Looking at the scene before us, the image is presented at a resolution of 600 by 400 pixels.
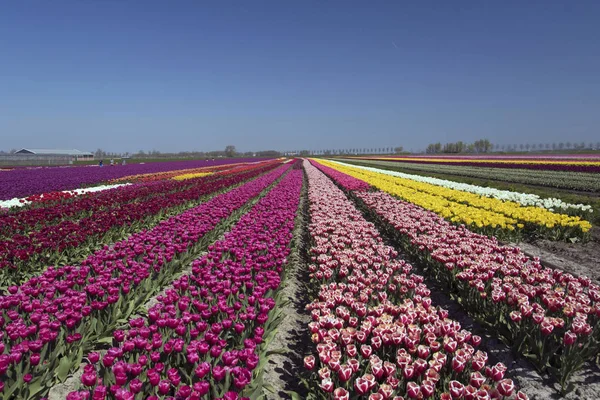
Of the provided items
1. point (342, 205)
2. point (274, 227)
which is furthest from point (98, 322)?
point (342, 205)

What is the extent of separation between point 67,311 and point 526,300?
519cm

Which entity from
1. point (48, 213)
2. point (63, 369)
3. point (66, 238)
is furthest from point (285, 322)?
point (48, 213)

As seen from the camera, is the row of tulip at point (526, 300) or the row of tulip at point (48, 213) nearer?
the row of tulip at point (526, 300)

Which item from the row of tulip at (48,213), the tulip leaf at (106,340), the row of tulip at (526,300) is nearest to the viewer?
the row of tulip at (526,300)

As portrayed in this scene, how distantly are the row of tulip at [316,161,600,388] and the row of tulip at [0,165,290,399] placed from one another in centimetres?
482

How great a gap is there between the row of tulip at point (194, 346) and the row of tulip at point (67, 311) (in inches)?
15.5

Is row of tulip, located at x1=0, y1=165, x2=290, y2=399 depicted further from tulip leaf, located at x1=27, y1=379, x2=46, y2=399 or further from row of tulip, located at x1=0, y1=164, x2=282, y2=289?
row of tulip, located at x1=0, y1=164, x2=282, y2=289

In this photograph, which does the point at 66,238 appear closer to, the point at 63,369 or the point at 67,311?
the point at 67,311

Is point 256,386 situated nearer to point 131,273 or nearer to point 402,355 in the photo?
point 402,355

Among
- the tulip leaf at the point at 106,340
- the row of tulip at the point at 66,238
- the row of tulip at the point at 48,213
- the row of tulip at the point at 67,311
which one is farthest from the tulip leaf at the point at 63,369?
the row of tulip at the point at 48,213

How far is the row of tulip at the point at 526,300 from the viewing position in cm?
351

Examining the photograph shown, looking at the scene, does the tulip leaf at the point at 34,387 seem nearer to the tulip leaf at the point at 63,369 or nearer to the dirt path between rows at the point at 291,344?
the tulip leaf at the point at 63,369

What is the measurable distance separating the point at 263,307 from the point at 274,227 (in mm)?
4294

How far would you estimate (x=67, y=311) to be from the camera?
357 centimetres
